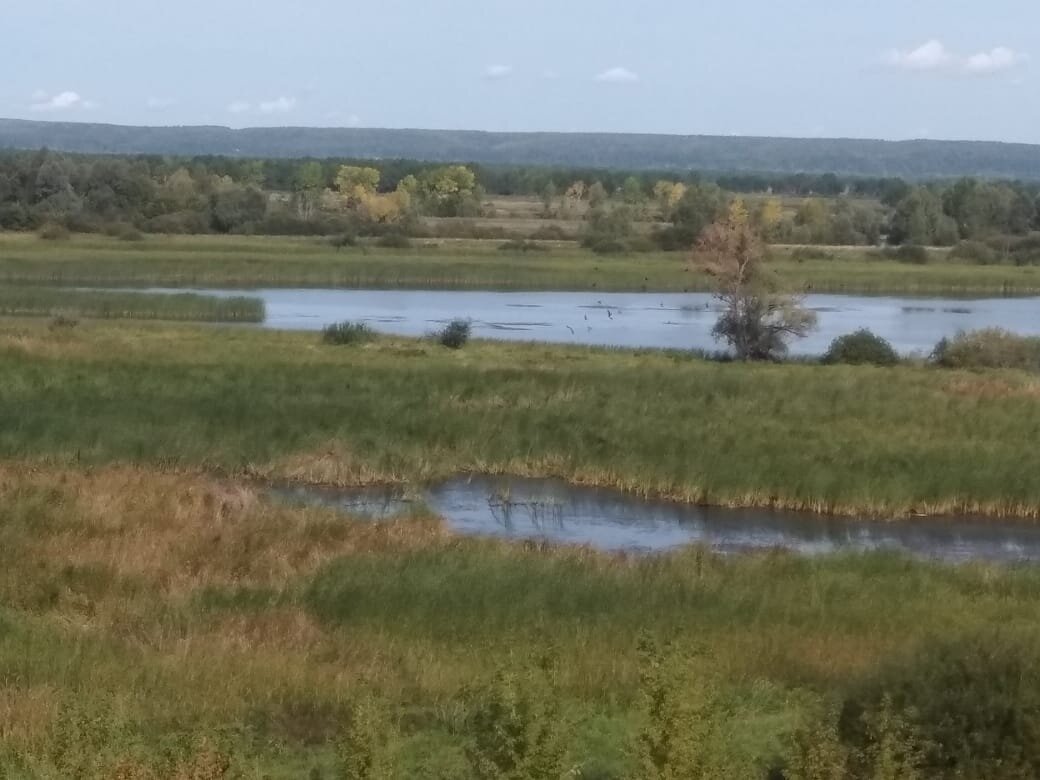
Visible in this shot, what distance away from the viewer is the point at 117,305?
42.7m

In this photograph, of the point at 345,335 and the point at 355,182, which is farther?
the point at 355,182

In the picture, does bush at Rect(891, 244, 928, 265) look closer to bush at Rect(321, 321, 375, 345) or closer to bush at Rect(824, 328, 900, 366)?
bush at Rect(824, 328, 900, 366)

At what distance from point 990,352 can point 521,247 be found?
4482cm

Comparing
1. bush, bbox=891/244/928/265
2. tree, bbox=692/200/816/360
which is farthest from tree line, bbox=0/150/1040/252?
tree, bbox=692/200/816/360

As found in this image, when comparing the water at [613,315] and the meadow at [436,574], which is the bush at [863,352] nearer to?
the water at [613,315]

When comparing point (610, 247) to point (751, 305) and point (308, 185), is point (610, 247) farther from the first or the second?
point (308, 185)

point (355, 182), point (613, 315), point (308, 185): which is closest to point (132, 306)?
point (613, 315)

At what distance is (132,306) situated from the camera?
140ft

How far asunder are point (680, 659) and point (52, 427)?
46.9 feet

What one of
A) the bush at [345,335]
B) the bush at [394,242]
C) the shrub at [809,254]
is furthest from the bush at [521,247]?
the bush at [345,335]

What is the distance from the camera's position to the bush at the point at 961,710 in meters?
8.01

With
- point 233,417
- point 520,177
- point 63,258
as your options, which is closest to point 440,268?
point 63,258

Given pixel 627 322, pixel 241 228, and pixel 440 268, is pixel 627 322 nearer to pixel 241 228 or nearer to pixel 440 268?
pixel 440 268

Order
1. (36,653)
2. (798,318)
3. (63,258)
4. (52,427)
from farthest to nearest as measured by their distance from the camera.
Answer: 1. (63,258)
2. (798,318)
3. (52,427)
4. (36,653)
